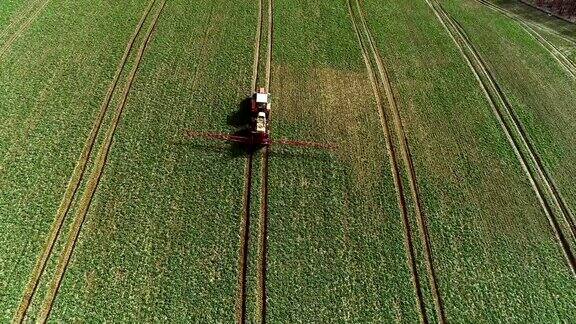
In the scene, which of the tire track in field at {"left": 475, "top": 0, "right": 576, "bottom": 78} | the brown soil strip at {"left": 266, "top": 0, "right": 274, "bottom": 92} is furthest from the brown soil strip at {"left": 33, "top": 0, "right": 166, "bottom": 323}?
the tire track in field at {"left": 475, "top": 0, "right": 576, "bottom": 78}

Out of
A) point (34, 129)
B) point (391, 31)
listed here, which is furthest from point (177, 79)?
point (391, 31)

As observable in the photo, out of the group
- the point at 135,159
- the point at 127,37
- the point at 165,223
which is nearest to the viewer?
the point at 165,223

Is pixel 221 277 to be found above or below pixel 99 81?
below

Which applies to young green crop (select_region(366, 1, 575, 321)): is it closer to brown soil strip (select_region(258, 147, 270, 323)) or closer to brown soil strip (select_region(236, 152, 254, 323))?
brown soil strip (select_region(258, 147, 270, 323))

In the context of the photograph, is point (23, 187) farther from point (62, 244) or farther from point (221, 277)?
point (221, 277)

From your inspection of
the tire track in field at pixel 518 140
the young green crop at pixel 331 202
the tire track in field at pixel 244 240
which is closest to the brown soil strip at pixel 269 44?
the young green crop at pixel 331 202

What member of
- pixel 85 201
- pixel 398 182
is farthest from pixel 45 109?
pixel 398 182

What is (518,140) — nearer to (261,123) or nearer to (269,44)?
(261,123)
